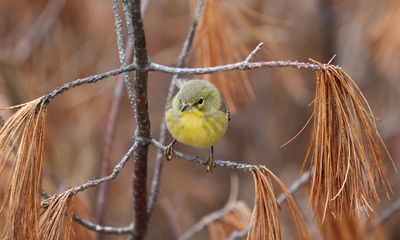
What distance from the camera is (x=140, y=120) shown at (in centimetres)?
146

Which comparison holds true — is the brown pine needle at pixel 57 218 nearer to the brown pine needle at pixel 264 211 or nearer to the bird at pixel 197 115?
the brown pine needle at pixel 264 211

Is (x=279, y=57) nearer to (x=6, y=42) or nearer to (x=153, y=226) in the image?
(x=6, y=42)

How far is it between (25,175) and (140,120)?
0.33 m

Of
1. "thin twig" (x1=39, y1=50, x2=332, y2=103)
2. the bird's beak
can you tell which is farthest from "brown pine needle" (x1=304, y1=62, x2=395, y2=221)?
the bird's beak

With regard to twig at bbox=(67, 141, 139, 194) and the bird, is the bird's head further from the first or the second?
twig at bbox=(67, 141, 139, 194)

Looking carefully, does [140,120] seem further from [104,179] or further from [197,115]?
[197,115]

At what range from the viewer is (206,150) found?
4211 mm

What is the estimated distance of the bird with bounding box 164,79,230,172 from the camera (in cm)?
199

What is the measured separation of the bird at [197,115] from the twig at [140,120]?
24 centimetres

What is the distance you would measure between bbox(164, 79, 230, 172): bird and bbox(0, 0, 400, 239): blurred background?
1.44ft

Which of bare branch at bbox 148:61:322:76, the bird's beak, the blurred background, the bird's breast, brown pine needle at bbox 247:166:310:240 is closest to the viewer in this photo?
bare branch at bbox 148:61:322:76

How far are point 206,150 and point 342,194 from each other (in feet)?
9.58

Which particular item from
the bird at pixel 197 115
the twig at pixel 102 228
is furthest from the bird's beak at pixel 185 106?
the twig at pixel 102 228

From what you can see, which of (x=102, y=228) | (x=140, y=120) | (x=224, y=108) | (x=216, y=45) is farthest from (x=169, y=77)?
(x=140, y=120)
